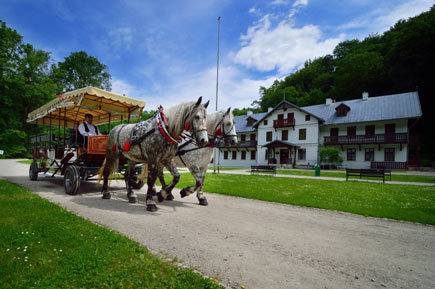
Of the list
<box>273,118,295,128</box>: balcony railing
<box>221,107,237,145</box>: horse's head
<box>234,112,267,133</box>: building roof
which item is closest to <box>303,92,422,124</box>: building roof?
<box>273,118,295,128</box>: balcony railing

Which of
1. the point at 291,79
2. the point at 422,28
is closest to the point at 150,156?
the point at 422,28

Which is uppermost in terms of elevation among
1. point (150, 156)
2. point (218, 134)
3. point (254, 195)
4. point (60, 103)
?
point (60, 103)

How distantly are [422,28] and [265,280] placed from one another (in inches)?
2067

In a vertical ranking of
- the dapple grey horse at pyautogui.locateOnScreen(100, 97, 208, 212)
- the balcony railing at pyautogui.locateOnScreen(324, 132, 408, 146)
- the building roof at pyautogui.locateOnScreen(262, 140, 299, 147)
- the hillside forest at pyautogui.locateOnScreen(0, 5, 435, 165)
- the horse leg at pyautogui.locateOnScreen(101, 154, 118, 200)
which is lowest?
the horse leg at pyautogui.locateOnScreen(101, 154, 118, 200)

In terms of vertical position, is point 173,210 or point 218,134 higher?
point 218,134

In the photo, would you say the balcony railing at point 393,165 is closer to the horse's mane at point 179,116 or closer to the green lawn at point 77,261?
the horse's mane at point 179,116

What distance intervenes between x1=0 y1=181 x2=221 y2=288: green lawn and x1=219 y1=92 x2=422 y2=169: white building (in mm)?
31673

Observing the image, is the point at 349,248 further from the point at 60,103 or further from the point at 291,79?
the point at 291,79

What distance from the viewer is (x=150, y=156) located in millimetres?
4879

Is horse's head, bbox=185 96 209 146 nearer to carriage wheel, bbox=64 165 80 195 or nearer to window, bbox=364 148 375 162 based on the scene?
carriage wheel, bbox=64 165 80 195

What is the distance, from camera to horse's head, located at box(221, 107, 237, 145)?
5609 mm

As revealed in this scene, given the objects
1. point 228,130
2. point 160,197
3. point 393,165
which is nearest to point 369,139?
point 393,165

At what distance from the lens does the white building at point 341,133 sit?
2725 centimetres

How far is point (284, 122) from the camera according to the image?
115 feet
